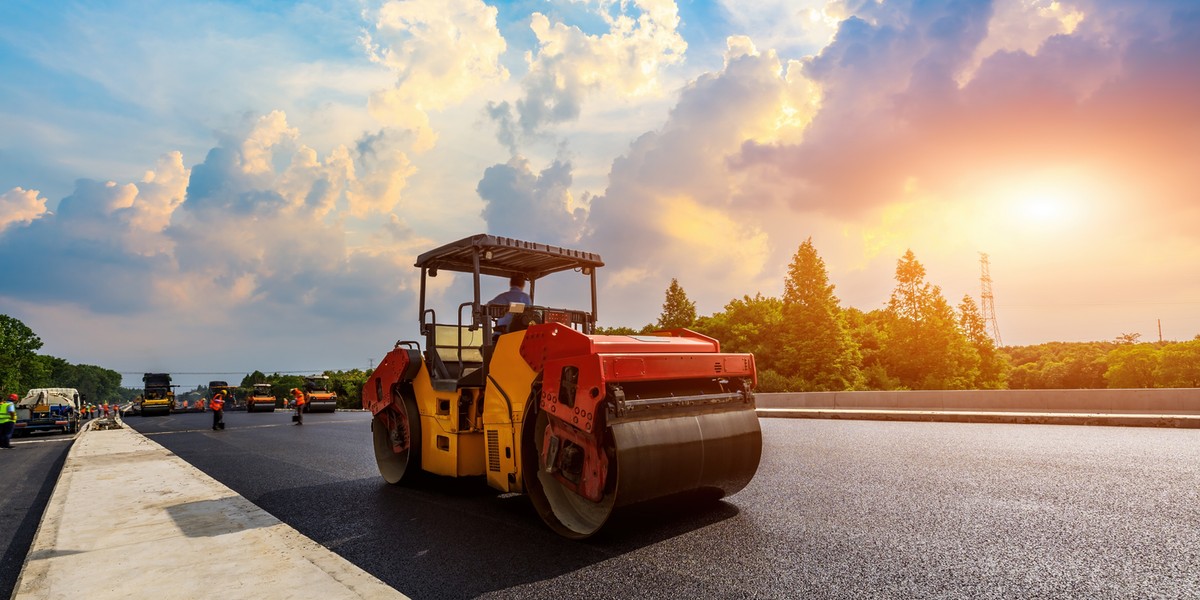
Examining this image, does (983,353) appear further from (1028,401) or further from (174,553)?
(174,553)

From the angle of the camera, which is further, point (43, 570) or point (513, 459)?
point (513, 459)

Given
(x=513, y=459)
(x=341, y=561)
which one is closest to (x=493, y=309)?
(x=513, y=459)

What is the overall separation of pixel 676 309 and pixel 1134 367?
3680cm

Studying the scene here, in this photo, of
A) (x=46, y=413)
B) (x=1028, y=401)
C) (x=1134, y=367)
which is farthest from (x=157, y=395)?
(x=1134, y=367)

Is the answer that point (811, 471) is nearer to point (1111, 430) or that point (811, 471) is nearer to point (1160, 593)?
point (1160, 593)

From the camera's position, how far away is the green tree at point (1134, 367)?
1928 inches

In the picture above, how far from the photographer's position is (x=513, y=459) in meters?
5.51

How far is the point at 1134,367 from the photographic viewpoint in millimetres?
50594

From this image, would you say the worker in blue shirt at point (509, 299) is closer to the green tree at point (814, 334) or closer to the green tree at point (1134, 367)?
the green tree at point (814, 334)

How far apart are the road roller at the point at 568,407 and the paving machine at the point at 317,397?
2994cm

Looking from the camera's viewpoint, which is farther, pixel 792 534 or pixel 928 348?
pixel 928 348

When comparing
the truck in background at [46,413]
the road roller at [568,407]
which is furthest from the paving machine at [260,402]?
the road roller at [568,407]

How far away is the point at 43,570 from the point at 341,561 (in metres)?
1.92

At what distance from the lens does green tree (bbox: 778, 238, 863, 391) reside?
46.3 metres
